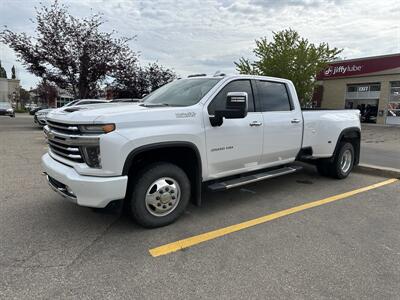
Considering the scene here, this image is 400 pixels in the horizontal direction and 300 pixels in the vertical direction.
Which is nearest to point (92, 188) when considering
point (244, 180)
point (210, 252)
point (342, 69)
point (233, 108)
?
point (210, 252)

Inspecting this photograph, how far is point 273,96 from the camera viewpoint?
511 centimetres

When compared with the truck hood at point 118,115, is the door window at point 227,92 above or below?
above

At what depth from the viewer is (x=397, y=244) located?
11.7ft

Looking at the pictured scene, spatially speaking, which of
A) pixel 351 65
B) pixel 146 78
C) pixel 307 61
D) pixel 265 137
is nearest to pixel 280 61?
pixel 307 61

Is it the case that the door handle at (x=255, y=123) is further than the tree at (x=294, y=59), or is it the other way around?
the tree at (x=294, y=59)

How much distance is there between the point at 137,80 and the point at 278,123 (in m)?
18.5

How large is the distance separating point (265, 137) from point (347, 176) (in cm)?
301

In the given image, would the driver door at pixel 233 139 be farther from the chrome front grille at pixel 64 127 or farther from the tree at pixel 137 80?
the tree at pixel 137 80

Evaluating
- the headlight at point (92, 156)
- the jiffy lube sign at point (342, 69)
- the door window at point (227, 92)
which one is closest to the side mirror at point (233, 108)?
the door window at point (227, 92)

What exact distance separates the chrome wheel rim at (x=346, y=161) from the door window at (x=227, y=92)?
Answer: 289 cm

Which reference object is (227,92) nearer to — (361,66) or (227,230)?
(227,230)

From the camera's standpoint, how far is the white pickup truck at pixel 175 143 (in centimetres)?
330

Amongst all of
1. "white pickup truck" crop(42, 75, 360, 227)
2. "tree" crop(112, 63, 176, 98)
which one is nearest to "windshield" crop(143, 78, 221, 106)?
"white pickup truck" crop(42, 75, 360, 227)

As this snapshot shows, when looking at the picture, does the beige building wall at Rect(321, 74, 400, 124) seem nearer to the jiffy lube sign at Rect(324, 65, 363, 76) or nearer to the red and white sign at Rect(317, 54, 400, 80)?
the red and white sign at Rect(317, 54, 400, 80)
